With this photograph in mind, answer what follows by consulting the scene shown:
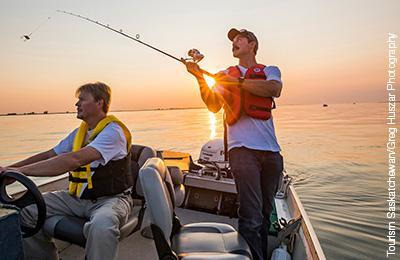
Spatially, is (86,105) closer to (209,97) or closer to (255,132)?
(209,97)

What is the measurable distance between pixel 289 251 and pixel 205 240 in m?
1.03

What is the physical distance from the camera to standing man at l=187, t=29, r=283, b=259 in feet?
8.04

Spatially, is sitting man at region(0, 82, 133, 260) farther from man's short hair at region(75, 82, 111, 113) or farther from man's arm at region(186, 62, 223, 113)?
man's arm at region(186, 62, 223, 113)

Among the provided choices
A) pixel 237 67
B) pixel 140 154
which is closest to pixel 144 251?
pixel 140 154

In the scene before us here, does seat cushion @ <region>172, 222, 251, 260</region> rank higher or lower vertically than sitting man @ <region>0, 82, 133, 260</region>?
lower

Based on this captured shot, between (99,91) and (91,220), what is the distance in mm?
1023

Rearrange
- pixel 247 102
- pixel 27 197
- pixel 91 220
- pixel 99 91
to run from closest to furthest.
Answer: pixel 27 197, pixel 91 220, pixel 247 102, pixel 99 91

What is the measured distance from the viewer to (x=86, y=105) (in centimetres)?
259

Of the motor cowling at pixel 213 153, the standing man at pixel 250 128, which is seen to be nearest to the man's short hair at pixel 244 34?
the standing man at pixel 250 128

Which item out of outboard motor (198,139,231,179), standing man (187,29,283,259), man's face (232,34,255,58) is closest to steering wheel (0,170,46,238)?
standing man (187,29,283,259)

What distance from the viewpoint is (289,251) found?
2914mm

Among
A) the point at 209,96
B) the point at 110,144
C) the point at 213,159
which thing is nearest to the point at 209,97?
the point at 209,96

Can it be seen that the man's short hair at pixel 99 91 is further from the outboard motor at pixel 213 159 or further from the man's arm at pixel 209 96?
the outboard motor at pixel 213 159

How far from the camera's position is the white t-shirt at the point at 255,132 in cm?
247
